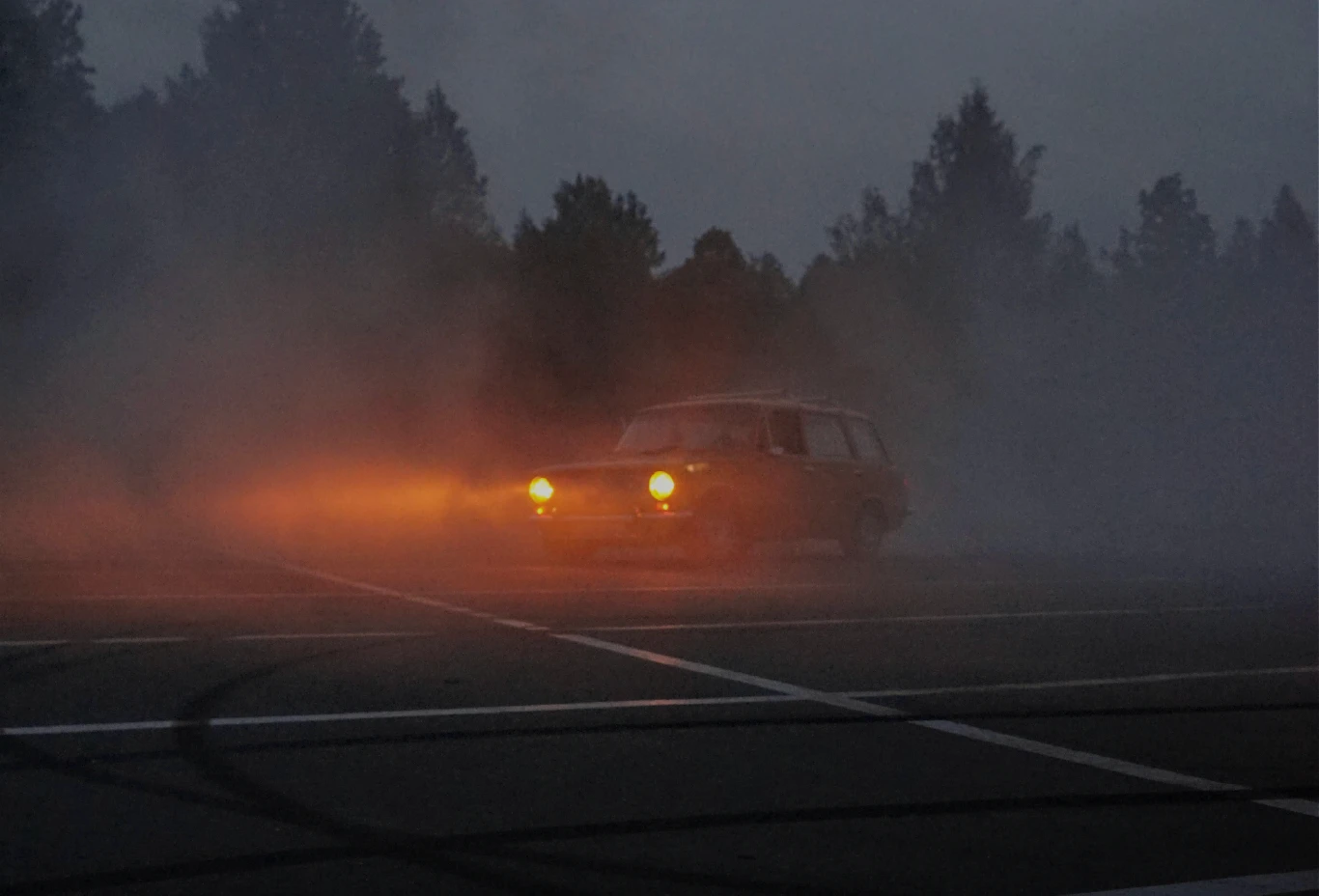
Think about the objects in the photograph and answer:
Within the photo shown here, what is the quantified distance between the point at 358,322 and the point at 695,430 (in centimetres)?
1240

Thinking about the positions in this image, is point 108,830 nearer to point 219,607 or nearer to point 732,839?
point 732,839

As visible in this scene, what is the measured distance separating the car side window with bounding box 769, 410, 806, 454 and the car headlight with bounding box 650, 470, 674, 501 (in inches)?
65.7

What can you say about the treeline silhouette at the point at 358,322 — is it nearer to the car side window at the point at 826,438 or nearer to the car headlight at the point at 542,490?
the car side window at the point at 826,438

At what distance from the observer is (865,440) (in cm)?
1947

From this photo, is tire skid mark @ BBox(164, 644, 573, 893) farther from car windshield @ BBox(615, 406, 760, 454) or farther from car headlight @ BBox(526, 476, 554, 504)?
car windshield @ BBox(615, 406, 760, 454)

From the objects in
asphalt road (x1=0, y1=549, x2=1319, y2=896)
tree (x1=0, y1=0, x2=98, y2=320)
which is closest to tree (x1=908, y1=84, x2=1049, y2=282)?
tree (x1=0, y1=0, x2=98, y2=320)

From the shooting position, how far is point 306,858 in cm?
542

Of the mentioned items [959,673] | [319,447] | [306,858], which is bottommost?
[306,858]

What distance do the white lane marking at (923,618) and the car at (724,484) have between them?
3656 mm

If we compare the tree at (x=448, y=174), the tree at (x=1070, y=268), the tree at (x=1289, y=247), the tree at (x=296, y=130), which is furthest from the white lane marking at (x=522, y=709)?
the tree at (x=1289, y=247)

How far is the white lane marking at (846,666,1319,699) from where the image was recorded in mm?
9250

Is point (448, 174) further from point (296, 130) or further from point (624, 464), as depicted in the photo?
point (624, 464)

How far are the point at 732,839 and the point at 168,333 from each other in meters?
22.8

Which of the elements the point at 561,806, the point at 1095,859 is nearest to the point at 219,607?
the point at 561,806
